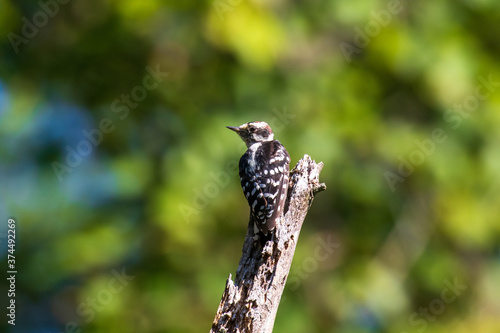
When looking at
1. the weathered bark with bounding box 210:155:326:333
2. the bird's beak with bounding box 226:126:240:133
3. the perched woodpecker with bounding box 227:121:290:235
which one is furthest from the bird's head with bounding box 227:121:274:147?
the weathered bark with bounding box 210:155:326:333

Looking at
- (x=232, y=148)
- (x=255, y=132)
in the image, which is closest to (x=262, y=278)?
(x=232, y=148)

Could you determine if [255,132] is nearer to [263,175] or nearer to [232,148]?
[232,148]

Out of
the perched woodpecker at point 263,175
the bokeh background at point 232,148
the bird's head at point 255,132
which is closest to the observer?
the perched woodpecker at point 263,175

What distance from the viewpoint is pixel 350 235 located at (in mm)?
6496

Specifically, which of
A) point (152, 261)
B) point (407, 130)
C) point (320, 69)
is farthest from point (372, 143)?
point (152, 261)

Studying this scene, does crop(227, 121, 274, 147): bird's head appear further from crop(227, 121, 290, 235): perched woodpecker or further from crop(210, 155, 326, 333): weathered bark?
crop(210, 155, 326, 333): weathered bark

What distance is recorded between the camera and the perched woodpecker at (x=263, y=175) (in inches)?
186

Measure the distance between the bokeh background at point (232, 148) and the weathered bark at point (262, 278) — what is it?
138 cm

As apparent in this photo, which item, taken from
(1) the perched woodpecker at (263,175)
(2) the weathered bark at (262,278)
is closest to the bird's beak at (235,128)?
(1) the perched woodpecker at (263,175)

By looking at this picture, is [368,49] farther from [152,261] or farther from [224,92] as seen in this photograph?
[152,261]

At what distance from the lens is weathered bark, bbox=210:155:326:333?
3.90 m

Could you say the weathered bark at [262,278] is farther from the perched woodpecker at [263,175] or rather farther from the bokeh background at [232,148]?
the bokeh background at [232,148]

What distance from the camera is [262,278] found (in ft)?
13.3

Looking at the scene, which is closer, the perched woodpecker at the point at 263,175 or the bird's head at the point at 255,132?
the perched woodpecker at the point at 263,175
